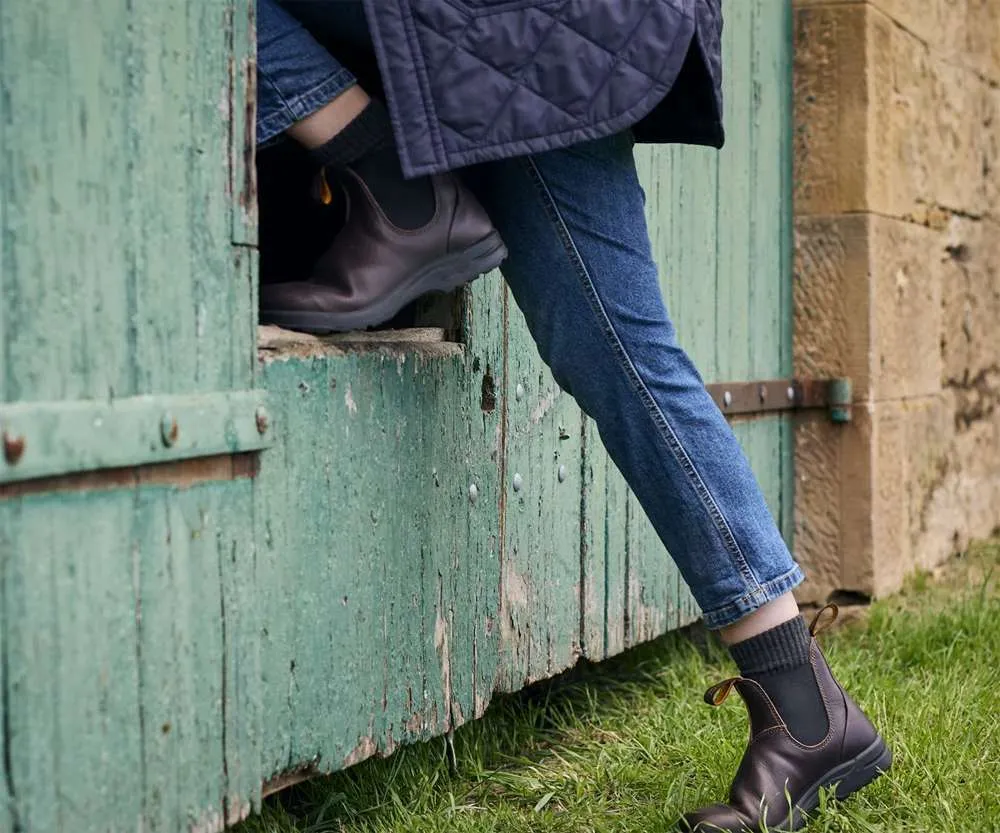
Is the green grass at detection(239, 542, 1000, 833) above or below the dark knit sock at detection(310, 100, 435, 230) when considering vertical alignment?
below

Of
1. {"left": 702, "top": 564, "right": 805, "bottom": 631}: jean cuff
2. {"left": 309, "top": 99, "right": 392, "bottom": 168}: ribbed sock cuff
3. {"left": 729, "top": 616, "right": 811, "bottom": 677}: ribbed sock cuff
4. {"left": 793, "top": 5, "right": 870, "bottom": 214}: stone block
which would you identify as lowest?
{"left": 729, "top": 616, "right": 811, "bottom": 677}: ribbed sock cuff

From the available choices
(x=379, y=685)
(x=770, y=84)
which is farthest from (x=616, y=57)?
(x=770, y=84)

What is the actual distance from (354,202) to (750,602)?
A: 81 cm

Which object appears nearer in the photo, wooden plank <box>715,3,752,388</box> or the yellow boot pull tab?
the yellow boot pull tab

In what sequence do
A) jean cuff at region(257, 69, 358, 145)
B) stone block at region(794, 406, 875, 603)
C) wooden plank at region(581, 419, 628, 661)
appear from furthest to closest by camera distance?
1. stone block at region(794, 406, 875, 603)
2. wooden plank at region(581, 419, 628, 661)
3. jean cuff at region(257, 69, 358, 145)

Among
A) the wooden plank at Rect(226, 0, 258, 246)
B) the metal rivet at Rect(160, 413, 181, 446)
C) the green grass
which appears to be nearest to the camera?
the metal rivet at Rect(160, 413, 181, 446)

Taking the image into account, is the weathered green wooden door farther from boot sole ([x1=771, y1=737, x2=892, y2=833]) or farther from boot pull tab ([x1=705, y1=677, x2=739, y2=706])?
boot sole ([x1=771, y1=737, x2=892, y2=833])

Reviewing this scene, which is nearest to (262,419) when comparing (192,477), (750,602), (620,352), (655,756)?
(192,477)

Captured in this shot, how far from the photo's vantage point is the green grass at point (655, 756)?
7.45 feet

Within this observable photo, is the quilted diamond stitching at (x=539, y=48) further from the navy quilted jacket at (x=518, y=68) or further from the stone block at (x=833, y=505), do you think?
the stone block at (x=833, y=505)

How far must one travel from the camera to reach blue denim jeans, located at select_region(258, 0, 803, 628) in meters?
2.00

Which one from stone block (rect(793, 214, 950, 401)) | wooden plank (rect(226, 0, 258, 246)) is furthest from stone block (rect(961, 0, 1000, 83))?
wooden plank (rect(226, 0, 258, 246))

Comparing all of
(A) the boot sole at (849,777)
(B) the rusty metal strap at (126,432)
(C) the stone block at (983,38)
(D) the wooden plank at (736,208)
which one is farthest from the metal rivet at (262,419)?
(C) the stone block at (983,38)

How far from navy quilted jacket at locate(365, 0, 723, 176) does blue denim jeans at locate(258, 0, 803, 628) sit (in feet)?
0.50
